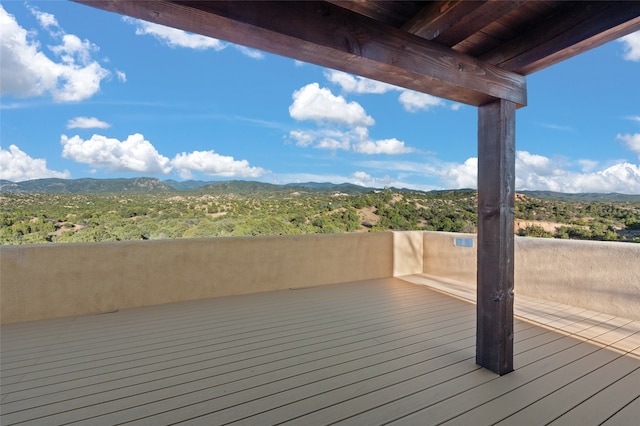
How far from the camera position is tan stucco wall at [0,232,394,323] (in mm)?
2947

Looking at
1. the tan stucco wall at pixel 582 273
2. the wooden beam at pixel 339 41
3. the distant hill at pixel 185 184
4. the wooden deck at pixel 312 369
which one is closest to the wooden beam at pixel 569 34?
the wooden beam at pixel 339 41

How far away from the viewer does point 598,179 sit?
254 inches

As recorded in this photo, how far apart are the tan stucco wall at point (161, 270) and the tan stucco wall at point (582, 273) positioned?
206cm

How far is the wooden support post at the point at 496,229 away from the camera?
1.84 m

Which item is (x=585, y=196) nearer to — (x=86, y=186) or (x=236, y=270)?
(x=236, y=270)

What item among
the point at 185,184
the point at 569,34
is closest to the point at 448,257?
the point at 569,34

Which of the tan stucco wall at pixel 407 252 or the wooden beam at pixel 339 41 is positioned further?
the tan stucco wall at pixel 407 252

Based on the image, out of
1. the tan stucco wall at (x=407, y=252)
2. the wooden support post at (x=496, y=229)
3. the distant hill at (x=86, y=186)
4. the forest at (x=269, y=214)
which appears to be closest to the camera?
the wooden support post at (x=496, y=229)

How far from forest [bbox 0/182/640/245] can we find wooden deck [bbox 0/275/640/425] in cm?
201

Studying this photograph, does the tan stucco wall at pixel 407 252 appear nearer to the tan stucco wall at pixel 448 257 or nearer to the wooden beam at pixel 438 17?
the tan stucco wall at pixel 448 257

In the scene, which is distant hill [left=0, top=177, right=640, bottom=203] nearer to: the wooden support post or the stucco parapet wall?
the stucco parapet wall

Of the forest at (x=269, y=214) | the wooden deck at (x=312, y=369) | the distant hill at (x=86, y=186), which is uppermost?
the distant hill at (x=86, y=186)

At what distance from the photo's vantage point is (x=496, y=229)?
1.86 metres

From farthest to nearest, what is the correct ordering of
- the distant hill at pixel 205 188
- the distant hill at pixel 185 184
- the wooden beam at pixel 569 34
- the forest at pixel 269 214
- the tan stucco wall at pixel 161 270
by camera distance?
the distant hill at pixel 185 184
the distant hill at pixel 205 188
the forest at pixel 269 214
the tan stucco wall at pixel 161 270
the wooden beam at pixel 569 34
